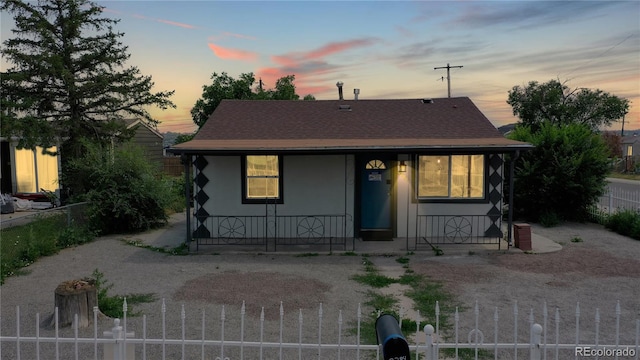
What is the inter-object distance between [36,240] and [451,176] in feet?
34.6

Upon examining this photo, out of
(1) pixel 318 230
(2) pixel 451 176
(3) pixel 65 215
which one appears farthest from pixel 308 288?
(3) pixel 65 215

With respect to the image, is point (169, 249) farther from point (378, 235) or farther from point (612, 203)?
point (612, 203)

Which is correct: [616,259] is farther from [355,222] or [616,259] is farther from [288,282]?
[288,282]

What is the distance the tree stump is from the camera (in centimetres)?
643

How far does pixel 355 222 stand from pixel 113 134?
1150cm

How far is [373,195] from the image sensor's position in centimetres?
1268

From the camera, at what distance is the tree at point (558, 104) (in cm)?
4259

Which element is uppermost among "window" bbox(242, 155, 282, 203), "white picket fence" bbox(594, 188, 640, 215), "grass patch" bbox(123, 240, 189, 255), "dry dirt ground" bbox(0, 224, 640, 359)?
"window" bbox(242, 155, 282, 203)

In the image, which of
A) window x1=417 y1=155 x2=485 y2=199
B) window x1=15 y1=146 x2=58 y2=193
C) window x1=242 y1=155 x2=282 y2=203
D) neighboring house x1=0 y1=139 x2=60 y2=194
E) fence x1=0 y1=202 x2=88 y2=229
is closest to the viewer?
window x1=417 y1=155 x2=485 y2=199

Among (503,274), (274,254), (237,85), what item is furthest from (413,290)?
(237,85)

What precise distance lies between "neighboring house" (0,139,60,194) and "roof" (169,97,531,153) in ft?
33.3

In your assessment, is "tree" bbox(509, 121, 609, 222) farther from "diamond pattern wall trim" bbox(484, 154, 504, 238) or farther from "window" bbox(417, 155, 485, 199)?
"window" bbox(417, 155, 485, 199)

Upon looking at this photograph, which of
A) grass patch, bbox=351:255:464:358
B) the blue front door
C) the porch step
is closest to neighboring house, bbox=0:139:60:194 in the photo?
the blue front door

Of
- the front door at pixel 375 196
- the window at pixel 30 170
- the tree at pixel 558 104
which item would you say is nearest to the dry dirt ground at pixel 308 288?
the front door at pixel 375 196
